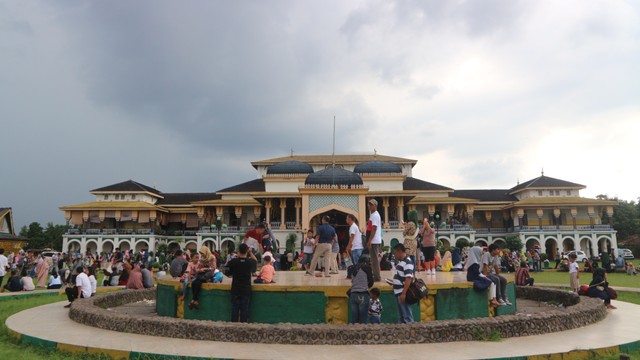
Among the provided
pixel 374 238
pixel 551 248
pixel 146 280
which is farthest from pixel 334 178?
pixel 374 238

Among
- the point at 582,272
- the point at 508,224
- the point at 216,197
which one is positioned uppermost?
the point at 216,197

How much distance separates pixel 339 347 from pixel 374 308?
1125 millimetres

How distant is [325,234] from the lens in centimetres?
934

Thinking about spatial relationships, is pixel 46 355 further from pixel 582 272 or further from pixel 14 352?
pixel 582 272

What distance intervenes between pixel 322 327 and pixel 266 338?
82 cm

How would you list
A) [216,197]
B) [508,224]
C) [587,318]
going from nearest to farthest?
1. [587,318]
2. [508,224]
3. [216,197]

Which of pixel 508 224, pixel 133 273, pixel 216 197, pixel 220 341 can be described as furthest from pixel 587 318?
pixel 216 197

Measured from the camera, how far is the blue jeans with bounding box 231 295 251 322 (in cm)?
735

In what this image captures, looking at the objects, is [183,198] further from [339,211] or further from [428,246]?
[428,246]

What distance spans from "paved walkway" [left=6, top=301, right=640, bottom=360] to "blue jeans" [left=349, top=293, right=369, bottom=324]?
0.89 meters

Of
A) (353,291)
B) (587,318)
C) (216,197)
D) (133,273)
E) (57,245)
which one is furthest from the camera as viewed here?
(57,245)

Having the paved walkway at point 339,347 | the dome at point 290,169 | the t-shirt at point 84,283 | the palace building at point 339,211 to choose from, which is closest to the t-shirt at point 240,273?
the paved walkway at point 339,347

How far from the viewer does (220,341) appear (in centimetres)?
642

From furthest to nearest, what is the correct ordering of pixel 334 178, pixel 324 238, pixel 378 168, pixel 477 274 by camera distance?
pixel 378 168 → pixel 334 178 → pixel 324 238 → pixel 477 274
